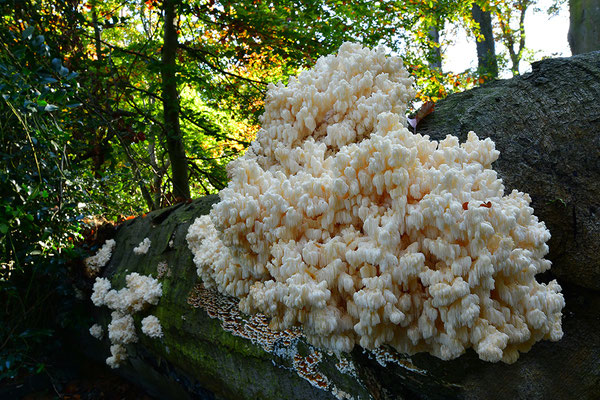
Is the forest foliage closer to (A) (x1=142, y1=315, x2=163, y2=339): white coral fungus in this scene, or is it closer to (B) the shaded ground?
(B) the shaded ground

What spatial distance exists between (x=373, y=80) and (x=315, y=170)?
65 centimetres

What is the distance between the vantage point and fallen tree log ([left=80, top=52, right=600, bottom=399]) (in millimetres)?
1323

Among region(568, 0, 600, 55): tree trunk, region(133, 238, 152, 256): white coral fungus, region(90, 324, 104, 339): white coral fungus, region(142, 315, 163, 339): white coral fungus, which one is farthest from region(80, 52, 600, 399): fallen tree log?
region(568, 0, 600, 55): tree trunk

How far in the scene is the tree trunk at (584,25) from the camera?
5664 mm

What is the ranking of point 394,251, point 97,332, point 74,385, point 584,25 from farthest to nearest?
point 584,25 → point 74,385 → point 97,332 → point 394,251

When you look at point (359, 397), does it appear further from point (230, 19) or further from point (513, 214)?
point (230, 19)

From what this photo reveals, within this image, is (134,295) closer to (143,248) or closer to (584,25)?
(143,248)

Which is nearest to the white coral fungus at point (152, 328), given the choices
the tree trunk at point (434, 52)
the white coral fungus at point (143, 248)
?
the white coral fungus at point (143, 248)

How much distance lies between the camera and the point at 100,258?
3.10 metres

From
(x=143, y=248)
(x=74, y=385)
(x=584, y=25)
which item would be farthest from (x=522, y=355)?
(x=584, y=25)

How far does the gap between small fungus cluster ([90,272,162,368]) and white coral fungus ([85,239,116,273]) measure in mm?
391

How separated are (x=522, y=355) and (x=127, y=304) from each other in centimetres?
229

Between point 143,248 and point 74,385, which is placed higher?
point 143,248

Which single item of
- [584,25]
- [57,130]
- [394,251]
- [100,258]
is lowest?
[100,258]
